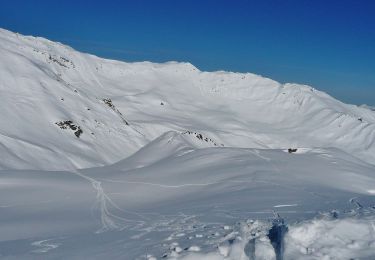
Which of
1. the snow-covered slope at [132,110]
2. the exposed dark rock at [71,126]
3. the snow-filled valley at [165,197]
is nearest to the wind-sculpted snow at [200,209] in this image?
the snow-filled valley at [165,197]

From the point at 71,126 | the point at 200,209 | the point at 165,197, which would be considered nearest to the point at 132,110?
the point at 71,126

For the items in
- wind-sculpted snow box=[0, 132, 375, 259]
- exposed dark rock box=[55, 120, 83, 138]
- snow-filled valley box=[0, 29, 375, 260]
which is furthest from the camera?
exposed dark rock box=[55, 120, 83, 138]

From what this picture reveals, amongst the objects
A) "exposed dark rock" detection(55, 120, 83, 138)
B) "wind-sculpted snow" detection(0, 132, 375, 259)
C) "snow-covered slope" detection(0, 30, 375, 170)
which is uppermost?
"snow-covered slope" detection(0, 30, 375, 170)

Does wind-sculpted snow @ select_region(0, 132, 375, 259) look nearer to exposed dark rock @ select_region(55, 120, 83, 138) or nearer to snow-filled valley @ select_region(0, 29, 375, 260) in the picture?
snow-filled valley @ select_region(0, 29, 375, 260)

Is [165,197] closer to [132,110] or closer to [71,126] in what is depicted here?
[71,126]

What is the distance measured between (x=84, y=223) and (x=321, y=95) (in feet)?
554

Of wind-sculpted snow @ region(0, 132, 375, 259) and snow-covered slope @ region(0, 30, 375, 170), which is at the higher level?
snow-covered slope @ region(0, 30, 375, 170)

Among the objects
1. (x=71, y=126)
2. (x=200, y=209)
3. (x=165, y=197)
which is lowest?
(x=200, y=209)

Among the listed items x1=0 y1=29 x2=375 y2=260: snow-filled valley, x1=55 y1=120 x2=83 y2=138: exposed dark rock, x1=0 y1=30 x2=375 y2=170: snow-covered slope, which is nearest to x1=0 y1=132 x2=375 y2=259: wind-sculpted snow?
x1=0 y1=29 x2=375 y2=260: snow-filled valley

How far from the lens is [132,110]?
4353 inches

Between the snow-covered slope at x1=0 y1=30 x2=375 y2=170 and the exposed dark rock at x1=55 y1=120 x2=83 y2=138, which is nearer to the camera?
the snow-covered slope at x1=0 y1=30 x2=375 y2=170

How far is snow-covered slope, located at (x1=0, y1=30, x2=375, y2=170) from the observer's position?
53094 mm

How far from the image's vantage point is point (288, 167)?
22.6 m

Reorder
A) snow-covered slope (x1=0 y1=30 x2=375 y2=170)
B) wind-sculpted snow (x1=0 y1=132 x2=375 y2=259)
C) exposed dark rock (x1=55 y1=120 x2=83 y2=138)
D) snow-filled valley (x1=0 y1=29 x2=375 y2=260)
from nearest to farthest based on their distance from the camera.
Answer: wind-sculpted snow (x1=0 y1=132 x2=375 y2=259), snow-filled valley (x1=0 y1=29 x2=375 y2=260), snow-covered slope (x1=0 y1=30 x2=375 y2=170), exposed dark rock (x1=55 y1=120 x2=83 y2=138)
